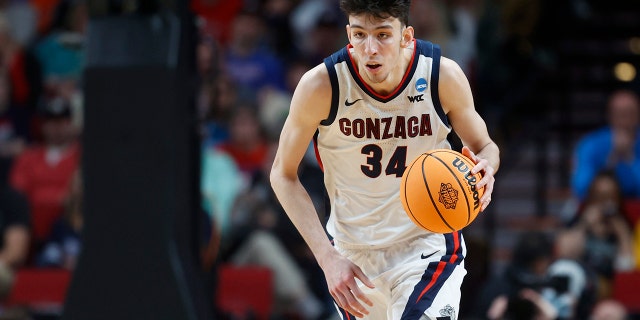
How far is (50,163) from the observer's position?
10797 mm

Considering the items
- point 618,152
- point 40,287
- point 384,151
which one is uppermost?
point 384,151

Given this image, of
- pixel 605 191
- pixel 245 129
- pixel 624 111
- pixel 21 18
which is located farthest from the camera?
pixel 21 18

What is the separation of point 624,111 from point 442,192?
5.88 metres

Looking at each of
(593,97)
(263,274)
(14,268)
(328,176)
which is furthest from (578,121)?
(328,176)

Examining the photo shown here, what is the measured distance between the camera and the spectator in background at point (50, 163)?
1063 centimetres

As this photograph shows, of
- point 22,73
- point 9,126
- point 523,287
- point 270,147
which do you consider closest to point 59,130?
point 9,126

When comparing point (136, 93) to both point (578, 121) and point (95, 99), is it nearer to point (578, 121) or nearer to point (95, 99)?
point (95, 99)

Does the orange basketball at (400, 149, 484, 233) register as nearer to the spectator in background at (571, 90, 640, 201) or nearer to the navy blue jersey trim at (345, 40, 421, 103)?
the navy blue jersey trim at (345, 40, 421, 103)

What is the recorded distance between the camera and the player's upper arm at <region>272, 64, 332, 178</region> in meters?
5.05

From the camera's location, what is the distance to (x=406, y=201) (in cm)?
480

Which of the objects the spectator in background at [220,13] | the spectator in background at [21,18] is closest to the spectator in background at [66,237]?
the spectator in background at [220,13]

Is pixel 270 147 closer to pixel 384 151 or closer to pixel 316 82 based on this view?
pixel 384 151

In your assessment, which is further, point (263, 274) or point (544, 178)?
point (544, 178)

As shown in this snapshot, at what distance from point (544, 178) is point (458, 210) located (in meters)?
6.47
